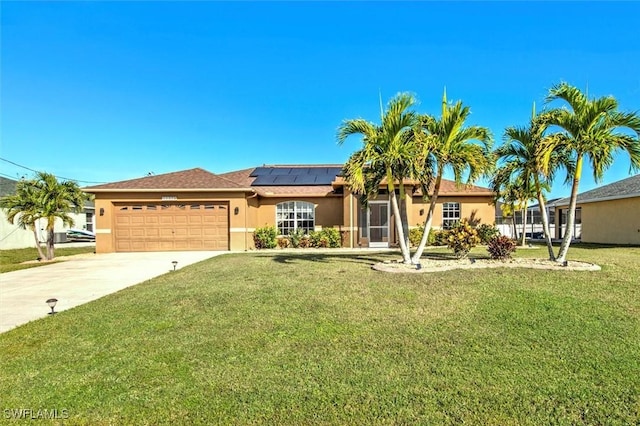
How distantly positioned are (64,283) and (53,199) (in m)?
7.82

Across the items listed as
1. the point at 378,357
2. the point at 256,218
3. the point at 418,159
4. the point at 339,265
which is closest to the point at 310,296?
the point at 378,357

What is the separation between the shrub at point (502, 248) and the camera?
32.6ft

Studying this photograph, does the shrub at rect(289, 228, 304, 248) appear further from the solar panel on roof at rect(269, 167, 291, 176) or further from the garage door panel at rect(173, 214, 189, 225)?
the solar panel on roof at rect(269, 167, 291, 176)

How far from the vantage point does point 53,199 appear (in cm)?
1534

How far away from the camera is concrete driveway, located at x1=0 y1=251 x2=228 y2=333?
271 inches

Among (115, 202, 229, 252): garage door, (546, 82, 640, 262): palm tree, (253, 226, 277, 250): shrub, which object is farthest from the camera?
(253, 226, 277, 250): shrub

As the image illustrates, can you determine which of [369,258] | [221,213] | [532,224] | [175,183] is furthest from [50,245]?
[532,224]

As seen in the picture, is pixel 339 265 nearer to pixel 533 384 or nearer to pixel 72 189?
pixel 533 384

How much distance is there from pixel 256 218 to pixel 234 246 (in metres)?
2.32

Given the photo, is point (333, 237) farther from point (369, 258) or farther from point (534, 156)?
point (534, 156)

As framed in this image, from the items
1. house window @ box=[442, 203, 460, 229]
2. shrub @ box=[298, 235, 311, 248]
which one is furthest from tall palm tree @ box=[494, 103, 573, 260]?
shrub @ box=[298, 235, 311, 248]

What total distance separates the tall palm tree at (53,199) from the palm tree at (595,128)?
18.6m

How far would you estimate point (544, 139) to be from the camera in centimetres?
923

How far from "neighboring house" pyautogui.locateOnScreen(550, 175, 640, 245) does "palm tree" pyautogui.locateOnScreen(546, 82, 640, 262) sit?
11841 millimetres
